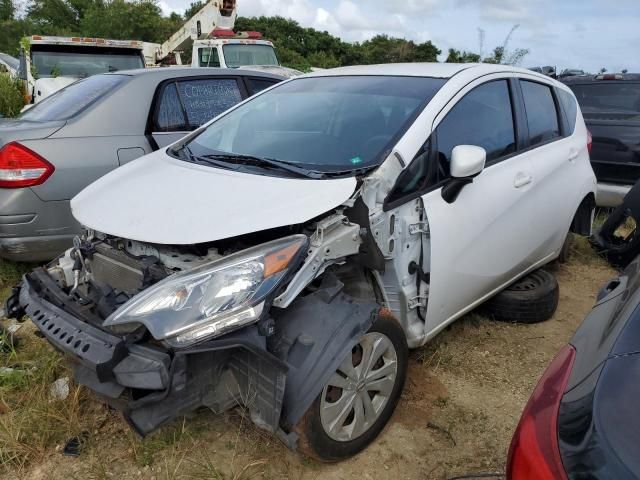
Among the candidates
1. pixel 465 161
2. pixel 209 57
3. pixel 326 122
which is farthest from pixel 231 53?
pixel 465 161

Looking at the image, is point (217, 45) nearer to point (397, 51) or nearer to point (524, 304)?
point (524, 304)

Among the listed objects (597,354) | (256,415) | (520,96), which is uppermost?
(520,96)

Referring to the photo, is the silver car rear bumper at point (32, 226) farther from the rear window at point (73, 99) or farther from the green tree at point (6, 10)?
the green tree at point (6, 10)

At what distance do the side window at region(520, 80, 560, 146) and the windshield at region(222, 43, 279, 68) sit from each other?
8.95m

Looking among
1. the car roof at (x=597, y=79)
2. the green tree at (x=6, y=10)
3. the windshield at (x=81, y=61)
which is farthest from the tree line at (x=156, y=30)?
the car roof at (x=597, y=79)

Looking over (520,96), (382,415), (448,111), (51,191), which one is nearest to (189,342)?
(382,415)

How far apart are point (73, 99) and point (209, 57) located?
8177 mm

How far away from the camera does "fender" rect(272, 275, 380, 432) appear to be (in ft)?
6.47

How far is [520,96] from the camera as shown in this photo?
3473 mm

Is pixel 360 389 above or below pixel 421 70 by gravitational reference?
below

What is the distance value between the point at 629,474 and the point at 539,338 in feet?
7.83

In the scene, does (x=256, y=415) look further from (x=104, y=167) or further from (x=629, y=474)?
(x=104, y=167)

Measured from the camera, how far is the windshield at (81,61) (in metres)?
8.81

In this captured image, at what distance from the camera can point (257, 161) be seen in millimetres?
2703
